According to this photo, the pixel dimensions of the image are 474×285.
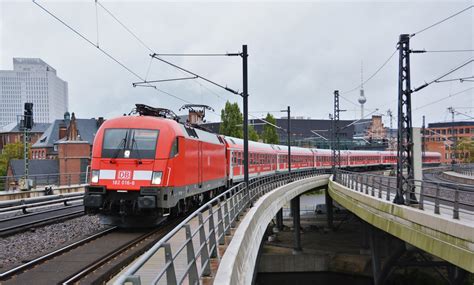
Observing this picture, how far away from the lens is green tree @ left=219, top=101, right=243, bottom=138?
71.4 m

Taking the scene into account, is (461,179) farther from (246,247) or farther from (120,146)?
(246,247)

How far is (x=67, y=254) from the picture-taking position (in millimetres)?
11586

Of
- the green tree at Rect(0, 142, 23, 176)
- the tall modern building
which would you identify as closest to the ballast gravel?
the green tree at Rect(0, 142, 23, 176)

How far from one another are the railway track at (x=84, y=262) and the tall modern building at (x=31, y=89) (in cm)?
14174

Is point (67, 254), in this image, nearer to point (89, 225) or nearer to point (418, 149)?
point (89, 225)

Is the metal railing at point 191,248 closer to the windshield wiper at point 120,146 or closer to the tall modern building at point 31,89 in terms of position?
the windshield wiper at point 120,146

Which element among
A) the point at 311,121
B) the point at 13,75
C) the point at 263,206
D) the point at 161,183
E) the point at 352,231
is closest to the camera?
the point at 161,183

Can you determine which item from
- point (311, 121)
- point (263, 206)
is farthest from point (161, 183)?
point (311, 121)

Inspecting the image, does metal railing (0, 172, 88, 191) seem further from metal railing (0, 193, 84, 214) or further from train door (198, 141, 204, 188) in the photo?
train door (198, 141, 204, 188)

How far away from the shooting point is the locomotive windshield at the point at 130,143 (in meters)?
15.6

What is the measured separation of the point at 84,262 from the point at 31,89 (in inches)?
5854

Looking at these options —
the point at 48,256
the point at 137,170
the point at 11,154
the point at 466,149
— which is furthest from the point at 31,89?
the point at 48,256

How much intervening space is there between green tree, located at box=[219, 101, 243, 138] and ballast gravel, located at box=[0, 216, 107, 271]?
53.0 metres

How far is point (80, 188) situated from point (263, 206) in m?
17.9
